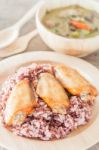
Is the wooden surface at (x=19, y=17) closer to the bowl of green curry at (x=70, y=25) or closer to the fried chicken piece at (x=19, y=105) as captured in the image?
the bowl of green curry at (x=70, y=25)

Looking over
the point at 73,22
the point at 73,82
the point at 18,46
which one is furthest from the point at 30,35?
the point at 73,82

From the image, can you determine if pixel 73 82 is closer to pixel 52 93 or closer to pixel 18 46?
pixel 52 93

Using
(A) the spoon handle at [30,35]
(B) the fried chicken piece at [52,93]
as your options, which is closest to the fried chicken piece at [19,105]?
(B) the fried chicken piece at [52,93]

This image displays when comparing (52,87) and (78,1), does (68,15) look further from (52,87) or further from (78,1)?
(52,87)

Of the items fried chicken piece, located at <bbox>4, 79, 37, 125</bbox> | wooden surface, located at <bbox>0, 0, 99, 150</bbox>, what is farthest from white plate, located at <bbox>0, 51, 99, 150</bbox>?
wooden surface, located at <bbox>0, 0, 99, 150</bbox>

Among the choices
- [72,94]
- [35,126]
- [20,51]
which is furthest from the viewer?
[20,51]

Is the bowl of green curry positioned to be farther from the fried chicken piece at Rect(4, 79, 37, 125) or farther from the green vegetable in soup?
the fried chicken piece at Rect(4, 79, 37, 125)

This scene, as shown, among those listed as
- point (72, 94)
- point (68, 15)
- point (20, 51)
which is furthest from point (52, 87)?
point (68, 15)
